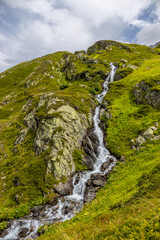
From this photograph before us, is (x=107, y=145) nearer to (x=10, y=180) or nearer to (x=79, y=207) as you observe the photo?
(x=79, y=207)

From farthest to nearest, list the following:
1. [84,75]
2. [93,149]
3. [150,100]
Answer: [84,75], [150,100], [93,149]

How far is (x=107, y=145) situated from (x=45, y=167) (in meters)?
16.1

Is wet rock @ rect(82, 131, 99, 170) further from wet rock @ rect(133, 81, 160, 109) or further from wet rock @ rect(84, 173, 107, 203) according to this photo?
wet rock @ rect(133, 81, 160, 109)

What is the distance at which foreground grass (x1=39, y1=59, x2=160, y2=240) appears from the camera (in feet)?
18.1

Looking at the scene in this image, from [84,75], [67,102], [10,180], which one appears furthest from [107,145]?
[84,75]

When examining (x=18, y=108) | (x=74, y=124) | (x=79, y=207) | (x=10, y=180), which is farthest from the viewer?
(x=18, y=108)

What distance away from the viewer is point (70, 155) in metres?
28.4

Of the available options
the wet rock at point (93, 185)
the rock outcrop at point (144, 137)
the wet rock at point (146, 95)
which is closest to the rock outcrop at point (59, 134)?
the wet rock at point (93, 185)

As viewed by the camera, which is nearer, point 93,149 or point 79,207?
point 79,207

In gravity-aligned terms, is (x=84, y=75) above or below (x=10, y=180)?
above

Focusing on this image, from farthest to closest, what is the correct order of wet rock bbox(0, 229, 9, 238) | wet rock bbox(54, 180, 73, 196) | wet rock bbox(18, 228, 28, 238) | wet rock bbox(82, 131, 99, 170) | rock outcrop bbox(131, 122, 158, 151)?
wet rock bbox(82, 131, 99, 170), rock outcrop bbox(131, 122, 158, 151), wet rock bbox(54, 180, 73, 196), wet rock bbox(0, 229, 9, 238), wet rock bbox(18, 228, 28, 238)

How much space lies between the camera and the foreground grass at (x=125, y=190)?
18.1 ft

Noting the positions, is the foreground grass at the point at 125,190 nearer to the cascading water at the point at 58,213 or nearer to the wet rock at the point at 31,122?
the cascading water at the point at 58,213

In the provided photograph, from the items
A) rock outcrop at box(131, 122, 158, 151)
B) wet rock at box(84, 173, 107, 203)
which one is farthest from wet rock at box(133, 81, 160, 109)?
wet rock at box(84, 173, 107, 203)
